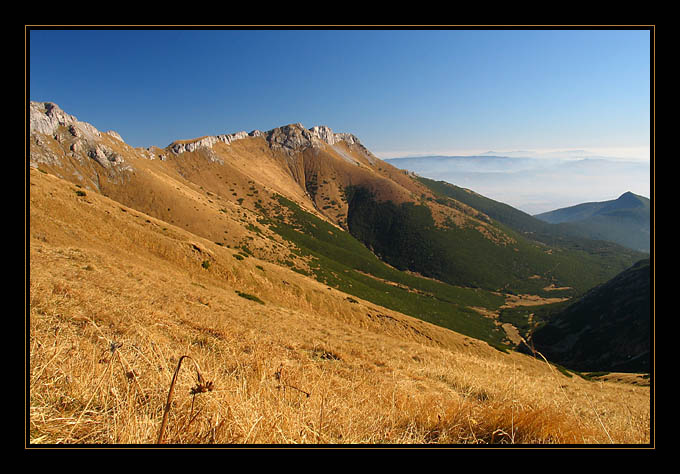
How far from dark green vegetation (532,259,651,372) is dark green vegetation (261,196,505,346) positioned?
55.7 ft

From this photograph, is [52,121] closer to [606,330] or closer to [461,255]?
[461,255]

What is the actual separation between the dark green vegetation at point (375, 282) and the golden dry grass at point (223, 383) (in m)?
56.8

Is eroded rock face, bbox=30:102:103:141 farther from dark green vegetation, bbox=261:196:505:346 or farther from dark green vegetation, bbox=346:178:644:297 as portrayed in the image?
dark green vegetation, bbox=346:178:644:297

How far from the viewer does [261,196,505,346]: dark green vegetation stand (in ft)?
263

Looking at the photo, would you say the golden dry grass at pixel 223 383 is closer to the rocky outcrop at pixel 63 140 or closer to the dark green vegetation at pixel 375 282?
the dark green vegetation at pixel 375 282

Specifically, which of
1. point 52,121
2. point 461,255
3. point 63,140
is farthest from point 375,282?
point 52,121

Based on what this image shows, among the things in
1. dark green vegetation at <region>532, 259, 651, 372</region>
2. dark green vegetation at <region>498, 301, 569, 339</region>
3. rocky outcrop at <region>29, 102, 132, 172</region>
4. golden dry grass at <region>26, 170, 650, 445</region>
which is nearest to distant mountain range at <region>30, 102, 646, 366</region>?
rocky outcrop at <region>29, 102, 132, 172</region>

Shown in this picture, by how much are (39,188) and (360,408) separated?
33612 millimetres

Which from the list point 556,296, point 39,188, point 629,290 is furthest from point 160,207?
point 556,296

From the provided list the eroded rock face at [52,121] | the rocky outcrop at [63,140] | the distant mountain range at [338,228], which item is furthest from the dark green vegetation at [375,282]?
the eroded rock face at [52,121]

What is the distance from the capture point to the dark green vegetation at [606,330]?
69.8m

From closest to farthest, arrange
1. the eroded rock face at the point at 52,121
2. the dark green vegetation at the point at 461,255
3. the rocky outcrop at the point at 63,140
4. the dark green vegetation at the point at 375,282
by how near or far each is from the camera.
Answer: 1. the dark green vegetation at the point at 375,282
2. the rocky outcrop at the point at 63,140
3. the eroded rock face at the point at 52,121
4. the dark green vegetation at the point at 461,255
